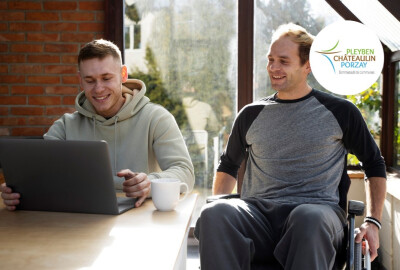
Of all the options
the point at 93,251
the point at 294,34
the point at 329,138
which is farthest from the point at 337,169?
the point at 93,251

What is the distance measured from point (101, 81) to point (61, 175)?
0.72 metres

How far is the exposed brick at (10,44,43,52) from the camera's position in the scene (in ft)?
11.3

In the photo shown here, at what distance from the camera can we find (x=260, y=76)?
3580 mm

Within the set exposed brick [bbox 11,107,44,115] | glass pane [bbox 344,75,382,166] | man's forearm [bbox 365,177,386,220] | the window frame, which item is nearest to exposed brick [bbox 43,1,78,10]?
the window frame

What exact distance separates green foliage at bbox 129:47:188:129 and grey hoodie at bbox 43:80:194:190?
1566 mm

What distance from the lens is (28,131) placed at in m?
3.46

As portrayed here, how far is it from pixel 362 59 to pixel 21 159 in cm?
266

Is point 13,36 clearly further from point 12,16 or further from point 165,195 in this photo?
point 165,195

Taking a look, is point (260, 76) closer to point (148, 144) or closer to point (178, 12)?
point (178, 12)

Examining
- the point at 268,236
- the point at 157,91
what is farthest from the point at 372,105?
the point at 268,236

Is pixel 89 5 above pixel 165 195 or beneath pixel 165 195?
above

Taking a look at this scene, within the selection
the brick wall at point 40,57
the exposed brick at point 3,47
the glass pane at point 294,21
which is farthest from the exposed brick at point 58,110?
the glass pane at point 294,21

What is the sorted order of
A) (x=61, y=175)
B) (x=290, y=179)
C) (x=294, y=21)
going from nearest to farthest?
(x=61, y=175) < (x=290, y=179) < (x=294, y=21)

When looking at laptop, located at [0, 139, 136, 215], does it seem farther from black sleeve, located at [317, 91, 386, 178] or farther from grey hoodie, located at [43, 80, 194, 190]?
black sleeve, located at [317, 91, 386, 178]
